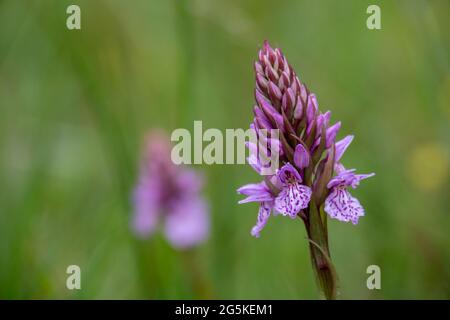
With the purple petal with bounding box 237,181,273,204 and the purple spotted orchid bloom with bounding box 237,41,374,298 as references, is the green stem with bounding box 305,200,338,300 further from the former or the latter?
the purple petal with bounding box 237,181,273,204

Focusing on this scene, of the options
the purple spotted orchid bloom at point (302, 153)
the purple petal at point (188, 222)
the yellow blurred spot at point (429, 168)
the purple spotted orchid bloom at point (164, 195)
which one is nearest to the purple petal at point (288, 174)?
the purple spotted orchid bloom at point (302, 153)

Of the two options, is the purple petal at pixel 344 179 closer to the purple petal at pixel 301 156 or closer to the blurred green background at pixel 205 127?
the purple petal at pixel 301 156

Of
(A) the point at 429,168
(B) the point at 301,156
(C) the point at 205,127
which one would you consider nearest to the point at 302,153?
(B) the point at 301,156

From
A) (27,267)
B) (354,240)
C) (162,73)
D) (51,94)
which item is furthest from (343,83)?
(27,267)

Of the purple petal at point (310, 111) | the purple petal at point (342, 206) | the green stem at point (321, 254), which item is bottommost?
the green stem at point (321, 254)

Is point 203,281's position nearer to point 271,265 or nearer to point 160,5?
point 271,265

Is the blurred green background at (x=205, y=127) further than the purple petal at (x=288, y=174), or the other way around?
the blurred green background at (x=205, y=127)

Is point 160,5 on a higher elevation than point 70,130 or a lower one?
higher

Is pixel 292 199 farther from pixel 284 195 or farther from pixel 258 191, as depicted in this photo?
pixel 258 191
